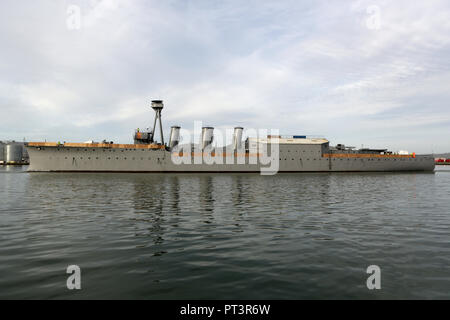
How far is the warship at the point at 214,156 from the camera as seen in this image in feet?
150

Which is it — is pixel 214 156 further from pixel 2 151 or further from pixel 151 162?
pixel 2 151

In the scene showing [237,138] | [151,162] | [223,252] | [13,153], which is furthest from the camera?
[13,153]

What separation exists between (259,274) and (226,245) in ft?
7.11

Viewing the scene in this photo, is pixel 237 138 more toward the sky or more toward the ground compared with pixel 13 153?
more toward the ground

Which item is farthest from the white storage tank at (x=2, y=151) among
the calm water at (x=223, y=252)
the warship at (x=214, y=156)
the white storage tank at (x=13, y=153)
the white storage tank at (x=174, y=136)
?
the calm water at (x=223, y=252)

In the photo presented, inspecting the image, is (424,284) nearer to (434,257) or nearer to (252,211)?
(434,257)

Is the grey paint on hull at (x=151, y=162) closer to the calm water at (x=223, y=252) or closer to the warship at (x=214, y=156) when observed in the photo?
the warship at (x=214, y=156)

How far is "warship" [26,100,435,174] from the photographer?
4584 cm

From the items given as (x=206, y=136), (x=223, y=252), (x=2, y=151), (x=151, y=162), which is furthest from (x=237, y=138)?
(x=2, y=151)

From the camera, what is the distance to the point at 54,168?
151 ft

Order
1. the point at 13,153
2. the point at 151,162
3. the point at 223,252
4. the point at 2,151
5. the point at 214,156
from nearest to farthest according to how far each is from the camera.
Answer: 1. the point at 223,252
2. the point at 151,162
3. the point at 214,156
4. the point at 13,153
5. the point at 2,151

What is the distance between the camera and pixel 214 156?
168 ft

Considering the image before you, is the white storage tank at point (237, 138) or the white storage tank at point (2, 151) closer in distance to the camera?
the white storage tank at point (237, 138)

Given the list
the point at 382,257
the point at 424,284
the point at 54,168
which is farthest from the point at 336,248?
the point at 54,168
